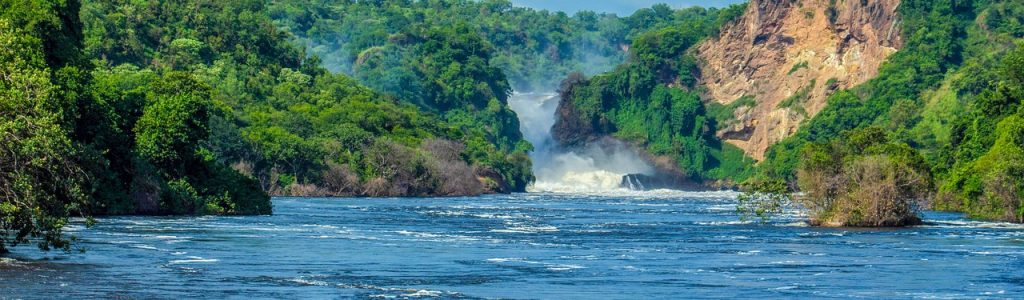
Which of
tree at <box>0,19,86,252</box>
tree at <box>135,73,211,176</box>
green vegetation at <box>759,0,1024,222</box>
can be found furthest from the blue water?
green vegetation at <box>759,0,1024,222</box>

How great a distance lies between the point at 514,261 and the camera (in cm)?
5147

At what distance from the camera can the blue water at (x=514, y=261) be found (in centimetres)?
4153

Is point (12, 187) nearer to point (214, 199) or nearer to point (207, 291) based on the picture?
point (207, 291)

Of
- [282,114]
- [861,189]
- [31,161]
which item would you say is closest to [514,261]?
[31,161]

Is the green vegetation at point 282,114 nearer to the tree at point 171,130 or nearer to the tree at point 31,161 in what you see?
the tree at point 171,130

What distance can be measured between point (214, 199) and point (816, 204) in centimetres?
2695

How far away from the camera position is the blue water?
41.5 m

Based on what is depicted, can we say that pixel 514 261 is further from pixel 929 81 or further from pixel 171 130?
pixel 929 81

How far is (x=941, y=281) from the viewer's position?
4503cm

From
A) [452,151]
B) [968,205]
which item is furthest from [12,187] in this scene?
[452,151]

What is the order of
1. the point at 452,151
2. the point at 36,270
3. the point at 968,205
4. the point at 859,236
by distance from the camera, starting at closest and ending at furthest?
the point at 36,270 < the point at 859,236 < the point at 968,205 < the point at 452,151

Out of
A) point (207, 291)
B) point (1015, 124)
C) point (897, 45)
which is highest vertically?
point (897, 45)

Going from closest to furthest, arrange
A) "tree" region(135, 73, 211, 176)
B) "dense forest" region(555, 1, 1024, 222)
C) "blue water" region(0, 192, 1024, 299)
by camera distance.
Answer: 1. "blue water" region(0, 192, 1024, 299)
2. "dense forest" region(555, 1, 1024, 222)
3. "tree" region(135, 73, 211, 176)

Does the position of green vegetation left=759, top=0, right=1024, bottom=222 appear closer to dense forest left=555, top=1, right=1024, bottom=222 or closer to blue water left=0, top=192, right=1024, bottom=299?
dense forest left=555, top=1, right=1024, bottom=222
